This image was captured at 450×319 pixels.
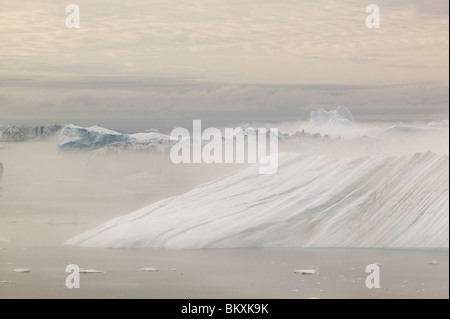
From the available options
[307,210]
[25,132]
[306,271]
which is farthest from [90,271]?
[25,132]

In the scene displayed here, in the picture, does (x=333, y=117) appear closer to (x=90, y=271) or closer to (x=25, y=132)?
(x=90, y=271)

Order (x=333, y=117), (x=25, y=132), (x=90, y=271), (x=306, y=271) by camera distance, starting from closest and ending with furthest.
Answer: (x=306, y=271) < (x=90, y=271) < (x=333, y=117) < (x=25, y=132)

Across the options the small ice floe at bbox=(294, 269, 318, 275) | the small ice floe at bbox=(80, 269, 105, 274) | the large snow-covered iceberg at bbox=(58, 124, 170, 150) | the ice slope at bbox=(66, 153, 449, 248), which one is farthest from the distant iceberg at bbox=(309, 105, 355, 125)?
the small ice floe at bbox=(80, 269, 105, 274)

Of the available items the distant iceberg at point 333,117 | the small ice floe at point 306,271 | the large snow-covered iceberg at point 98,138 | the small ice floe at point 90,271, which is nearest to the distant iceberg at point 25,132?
the large snow-covered iceberg at point 98,138

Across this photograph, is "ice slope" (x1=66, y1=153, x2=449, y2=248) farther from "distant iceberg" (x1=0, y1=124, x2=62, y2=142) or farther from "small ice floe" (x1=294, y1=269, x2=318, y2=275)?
"distant iceberg" (x1=0, y1=124, x2=62, y2=142)

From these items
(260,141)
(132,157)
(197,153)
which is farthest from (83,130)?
(260,141)

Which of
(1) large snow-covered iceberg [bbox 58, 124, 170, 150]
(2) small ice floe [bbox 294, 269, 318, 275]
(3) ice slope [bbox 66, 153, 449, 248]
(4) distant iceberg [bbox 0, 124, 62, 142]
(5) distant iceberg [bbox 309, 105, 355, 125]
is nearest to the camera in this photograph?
(2) small ice floe [bbox 294, 269, 318, 275]

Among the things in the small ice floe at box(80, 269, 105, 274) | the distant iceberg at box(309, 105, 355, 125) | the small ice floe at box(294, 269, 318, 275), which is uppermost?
the distant iceberg at box(309, 105, 355, 125)
